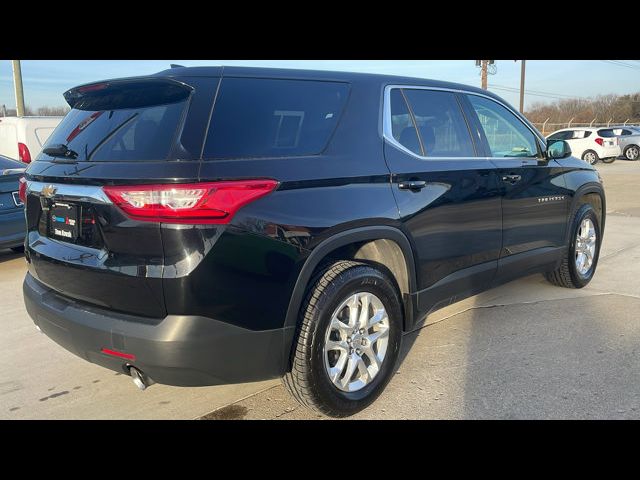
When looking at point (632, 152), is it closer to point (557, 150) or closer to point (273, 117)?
point (557, 150)

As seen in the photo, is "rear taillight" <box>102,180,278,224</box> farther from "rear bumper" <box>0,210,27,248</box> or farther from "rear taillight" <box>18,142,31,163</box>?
"rear taillight" <box>18,142,31,163</box>

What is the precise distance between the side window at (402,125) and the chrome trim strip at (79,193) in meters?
1.68

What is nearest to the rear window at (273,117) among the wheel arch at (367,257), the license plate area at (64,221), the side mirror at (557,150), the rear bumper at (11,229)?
the wheel arch at (367,257)

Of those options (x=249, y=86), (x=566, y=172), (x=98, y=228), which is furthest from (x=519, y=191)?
(x=98, y=228)

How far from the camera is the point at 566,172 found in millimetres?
4781

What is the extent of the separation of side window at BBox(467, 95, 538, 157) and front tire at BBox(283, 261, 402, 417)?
5.46 feet

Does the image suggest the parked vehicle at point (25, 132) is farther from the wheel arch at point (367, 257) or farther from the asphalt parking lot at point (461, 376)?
the wheel arch at point (367, 257)

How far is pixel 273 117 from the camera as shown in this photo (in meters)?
2.70

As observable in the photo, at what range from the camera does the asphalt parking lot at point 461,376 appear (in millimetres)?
3047

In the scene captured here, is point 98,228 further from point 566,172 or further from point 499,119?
point 566,172

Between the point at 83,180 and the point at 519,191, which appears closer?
the point at 83,180

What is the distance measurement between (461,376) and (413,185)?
126cm

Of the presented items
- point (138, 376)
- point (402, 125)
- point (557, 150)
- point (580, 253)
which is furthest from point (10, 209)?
point (580, 253)

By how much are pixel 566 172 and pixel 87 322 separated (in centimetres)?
409
